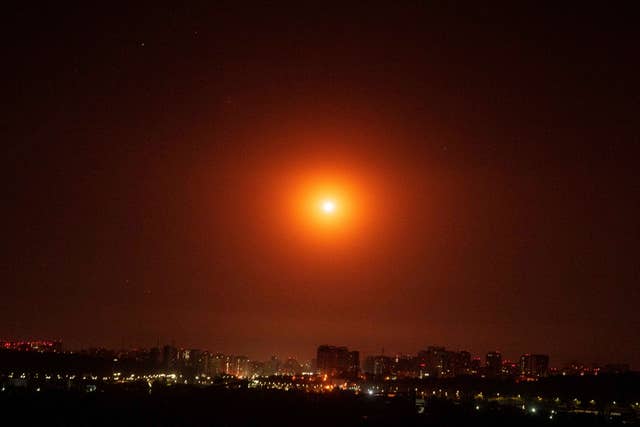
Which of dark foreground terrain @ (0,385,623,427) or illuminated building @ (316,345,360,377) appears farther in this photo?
illuminated building @ (316,345,360,377)

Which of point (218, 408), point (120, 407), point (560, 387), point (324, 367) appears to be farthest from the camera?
point (324, 367)

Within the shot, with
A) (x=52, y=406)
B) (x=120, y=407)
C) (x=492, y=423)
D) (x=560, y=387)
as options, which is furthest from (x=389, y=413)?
(x=560, y=387)

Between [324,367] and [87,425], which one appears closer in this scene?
[87,425]

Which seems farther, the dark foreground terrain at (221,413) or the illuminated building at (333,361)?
the illuminated building at (333,361)

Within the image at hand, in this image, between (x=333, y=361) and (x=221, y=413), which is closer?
(x=221, y=413)

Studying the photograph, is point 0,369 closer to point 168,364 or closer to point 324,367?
point 168,364

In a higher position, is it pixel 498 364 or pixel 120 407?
pixel 498 364

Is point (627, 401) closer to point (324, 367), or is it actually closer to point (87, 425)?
point (87, 425)

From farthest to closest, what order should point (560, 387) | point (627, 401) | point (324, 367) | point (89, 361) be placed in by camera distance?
1. point (324, 367)
2. point (89, 361)
3. point (560, 387)
4. point (627, 401)

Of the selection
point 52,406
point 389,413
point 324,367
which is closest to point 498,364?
point 324,367
